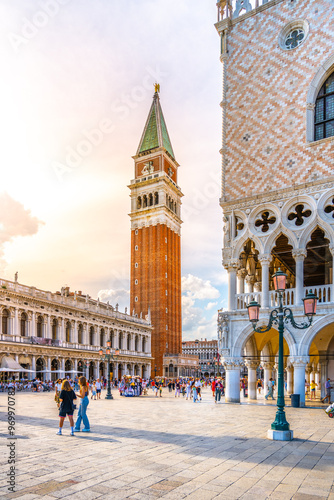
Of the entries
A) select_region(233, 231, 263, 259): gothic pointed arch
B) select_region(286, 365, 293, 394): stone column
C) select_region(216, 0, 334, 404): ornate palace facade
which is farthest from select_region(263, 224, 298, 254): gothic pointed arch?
select_region(286, 365, 293, 394): stone column

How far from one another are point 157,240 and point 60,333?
3033cm

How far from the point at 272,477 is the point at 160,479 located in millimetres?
1834

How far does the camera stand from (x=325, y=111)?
21969 millimetres

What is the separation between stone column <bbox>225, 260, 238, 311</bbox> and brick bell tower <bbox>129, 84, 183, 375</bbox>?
50.4 meters

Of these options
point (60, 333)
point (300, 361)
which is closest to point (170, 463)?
point (300, 361)

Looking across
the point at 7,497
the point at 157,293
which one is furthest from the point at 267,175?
the point at 157,293

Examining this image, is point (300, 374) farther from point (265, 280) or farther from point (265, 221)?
point (265, 221)

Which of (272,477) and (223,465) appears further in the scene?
(223,465)

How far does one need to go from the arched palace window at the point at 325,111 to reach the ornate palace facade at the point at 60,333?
1141 inches

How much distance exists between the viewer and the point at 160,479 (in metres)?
6.90

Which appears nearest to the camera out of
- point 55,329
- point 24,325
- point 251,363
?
point 251,363

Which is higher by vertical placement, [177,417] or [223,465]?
[223,465]

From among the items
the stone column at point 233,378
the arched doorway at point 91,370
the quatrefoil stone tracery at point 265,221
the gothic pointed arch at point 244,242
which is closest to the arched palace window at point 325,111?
the quatrefoil stone tracery at point 265,221

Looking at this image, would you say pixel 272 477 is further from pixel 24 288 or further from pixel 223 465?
pixel 24 288
